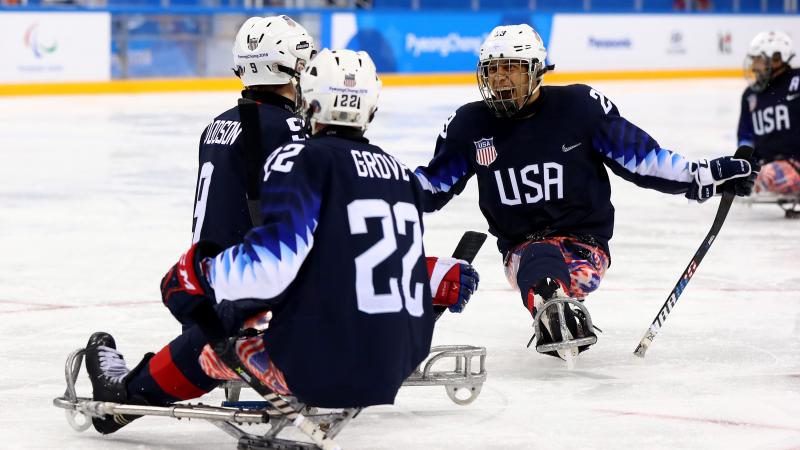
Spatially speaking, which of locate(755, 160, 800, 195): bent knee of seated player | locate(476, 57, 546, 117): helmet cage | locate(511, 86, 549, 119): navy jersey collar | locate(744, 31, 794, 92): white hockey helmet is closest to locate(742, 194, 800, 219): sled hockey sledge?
locate(755, 160, 800, 195): bent knee of seated player

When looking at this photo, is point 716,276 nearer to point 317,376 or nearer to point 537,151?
point 537,151

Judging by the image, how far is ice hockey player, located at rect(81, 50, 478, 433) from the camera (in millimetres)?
3045

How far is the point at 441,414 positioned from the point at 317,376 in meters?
0.94

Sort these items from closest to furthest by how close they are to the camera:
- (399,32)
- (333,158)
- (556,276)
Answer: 1. (333,158)
2. (556,276)
3. (399,32)

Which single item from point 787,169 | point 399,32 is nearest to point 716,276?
point 787,169

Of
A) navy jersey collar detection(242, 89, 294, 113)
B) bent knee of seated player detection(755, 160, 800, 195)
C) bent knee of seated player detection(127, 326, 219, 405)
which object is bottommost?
bent knee of seated player detection(755, 160, 800, 195)

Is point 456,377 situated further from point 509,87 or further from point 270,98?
point 509,87

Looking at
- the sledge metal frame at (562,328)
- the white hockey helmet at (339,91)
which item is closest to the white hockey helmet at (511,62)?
the sledge metal frame at (562,328)

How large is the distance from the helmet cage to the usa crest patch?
0.12 metres

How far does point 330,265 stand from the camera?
3.10 metres

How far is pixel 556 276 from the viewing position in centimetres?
447

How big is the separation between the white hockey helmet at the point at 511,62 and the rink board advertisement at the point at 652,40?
16013 mm

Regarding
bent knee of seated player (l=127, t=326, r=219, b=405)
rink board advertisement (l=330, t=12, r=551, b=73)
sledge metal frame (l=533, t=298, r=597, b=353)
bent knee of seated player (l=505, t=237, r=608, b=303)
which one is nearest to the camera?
bent knee of seated player (l=127, t=326, r=219, b=405)

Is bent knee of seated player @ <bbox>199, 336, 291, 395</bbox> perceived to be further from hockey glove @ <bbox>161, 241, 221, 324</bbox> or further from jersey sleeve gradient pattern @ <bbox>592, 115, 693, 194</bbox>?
jersey sleeve gradient pattern @ <bbox>592, 115, 693, 194</bbox>
